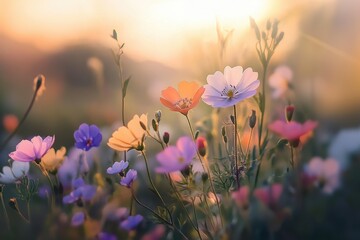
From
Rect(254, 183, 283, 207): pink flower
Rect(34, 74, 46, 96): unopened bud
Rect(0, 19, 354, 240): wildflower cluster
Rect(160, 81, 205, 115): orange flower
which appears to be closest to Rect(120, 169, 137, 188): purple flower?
Rect(0, 19, 354, 240): wildflower cluster

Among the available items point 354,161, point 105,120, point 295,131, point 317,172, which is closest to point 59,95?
point 105,120

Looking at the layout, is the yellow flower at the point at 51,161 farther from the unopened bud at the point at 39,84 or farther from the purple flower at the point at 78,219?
the unopened bud at the point at 39,84

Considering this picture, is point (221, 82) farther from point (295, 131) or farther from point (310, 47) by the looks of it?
point (310, 47)

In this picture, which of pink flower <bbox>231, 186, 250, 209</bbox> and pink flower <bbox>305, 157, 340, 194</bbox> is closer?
pink flower <bbox>231, 186, 250, 209</bbox>

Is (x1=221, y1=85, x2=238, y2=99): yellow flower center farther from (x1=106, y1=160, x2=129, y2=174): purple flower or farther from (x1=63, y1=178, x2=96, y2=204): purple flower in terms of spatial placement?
(x1=63, y1=178, x2=96, y2=204): purple flower

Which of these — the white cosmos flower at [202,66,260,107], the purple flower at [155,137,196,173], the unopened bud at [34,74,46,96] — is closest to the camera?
the purple flower at [155,137,196,173]
